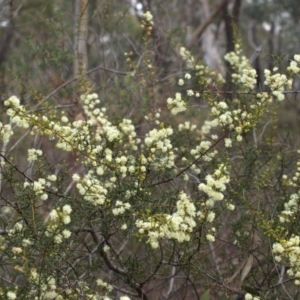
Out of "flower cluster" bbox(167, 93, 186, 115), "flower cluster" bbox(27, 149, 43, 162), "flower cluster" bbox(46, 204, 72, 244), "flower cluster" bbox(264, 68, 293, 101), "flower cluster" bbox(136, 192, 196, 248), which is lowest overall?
"flower cluster" bbox(46, 204, 72, 244)

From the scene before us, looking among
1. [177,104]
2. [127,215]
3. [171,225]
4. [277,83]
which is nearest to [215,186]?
[171,225]

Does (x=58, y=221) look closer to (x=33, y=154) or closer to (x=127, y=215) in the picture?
(x=127, y=215)

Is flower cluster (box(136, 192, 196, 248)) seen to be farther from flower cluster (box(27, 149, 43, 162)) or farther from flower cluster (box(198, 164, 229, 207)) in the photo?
flower cluster (box(27, 149, 43, 162))

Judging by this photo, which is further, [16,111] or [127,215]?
[127,215]

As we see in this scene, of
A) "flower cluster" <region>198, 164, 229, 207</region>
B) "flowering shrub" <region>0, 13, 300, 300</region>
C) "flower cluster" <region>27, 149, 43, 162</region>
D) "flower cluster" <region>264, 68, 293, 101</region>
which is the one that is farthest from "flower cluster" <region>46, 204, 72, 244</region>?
"flower cluster" <region>264, 68, 293, 101</region>

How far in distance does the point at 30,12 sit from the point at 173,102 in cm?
648

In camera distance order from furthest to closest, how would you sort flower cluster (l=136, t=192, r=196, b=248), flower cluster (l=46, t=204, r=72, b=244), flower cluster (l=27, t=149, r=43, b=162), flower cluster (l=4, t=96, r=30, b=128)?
flower cluster (l=27, t=149, r=43, b=162), flower cluster (l=4, t=96, r=30, b=128), flower cluster (l=136, t=192, r=196, b=248), flower cluster (l=46, t=204, r=72, b=244)

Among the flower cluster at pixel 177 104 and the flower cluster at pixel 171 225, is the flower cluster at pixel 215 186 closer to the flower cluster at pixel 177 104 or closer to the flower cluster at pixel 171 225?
the flower cluster at pixel 171 225

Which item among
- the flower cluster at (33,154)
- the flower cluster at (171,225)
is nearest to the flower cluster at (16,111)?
the flower cluster at (33,154)

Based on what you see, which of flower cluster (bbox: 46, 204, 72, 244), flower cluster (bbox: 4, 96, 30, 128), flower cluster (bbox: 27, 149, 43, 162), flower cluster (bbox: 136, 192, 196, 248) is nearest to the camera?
flower cluster (bbox: 46, 204, 72, 244)

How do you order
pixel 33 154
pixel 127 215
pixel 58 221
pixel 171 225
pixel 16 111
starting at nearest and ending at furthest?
pixel 58 221 < pixel 171 225 < pixel 16 111 < pixel 127 215 < pixel 33 154

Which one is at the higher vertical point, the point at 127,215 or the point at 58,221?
the point at 127,215

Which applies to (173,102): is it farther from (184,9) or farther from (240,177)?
(184,9)

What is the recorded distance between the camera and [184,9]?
11812 millimetres
